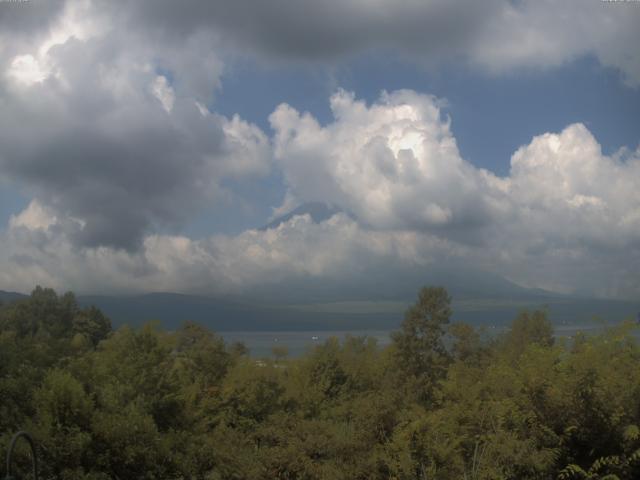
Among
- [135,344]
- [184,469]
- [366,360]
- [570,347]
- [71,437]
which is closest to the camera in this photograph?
[71,437]

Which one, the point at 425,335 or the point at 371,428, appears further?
the point at 425,335

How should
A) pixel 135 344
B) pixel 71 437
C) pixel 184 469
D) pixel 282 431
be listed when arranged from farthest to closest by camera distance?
1. pixel 135 344
2. pixel 282 431
3. pixel 184 469
4. pixel 71 437

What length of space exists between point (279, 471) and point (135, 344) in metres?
15.1

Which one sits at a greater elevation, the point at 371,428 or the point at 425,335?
the point at 425,335

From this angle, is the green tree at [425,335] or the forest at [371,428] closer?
the forest at [371,428]

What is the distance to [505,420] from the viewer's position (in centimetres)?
1667

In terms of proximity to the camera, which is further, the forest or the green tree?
the green tree

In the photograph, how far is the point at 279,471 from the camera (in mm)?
16141

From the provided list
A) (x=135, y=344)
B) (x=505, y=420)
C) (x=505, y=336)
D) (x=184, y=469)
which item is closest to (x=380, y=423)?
(x=505, y=420)

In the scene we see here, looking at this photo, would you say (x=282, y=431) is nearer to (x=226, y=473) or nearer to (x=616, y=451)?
(x=226, y=473)

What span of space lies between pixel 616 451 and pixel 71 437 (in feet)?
41.7

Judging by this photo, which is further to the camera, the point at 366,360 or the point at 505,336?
the point at 505,336

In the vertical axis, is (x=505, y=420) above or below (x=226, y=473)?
above

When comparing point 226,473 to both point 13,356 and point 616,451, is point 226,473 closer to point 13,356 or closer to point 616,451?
point 13,356
